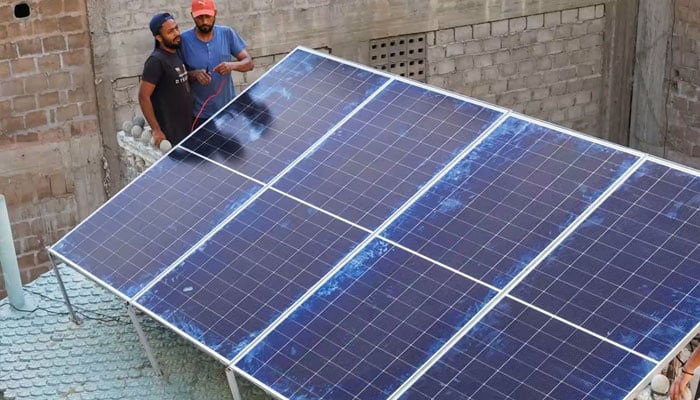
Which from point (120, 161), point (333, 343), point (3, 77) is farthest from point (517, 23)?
point (333, 343)

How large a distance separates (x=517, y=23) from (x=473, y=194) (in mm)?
10342

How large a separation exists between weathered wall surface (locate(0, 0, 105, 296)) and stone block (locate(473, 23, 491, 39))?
5.56 meters

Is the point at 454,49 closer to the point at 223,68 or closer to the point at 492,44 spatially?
the point at 492,44

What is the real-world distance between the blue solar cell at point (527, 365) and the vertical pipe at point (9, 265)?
3.83 meters

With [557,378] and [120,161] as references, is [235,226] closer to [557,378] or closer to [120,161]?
[557,378]

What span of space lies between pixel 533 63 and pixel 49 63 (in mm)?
7141

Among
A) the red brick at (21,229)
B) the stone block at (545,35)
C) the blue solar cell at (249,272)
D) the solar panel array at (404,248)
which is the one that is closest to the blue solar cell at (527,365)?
the solar panel array at (404,248)

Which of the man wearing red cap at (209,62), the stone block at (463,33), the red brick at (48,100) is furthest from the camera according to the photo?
the stone block at (463,33)

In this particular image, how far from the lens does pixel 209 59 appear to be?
452 inches

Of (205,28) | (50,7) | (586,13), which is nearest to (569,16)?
(586,13)

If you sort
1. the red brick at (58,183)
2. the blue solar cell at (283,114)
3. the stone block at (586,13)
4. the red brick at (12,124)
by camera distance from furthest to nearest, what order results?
1. the stone block at (586,13)
2. the red brick at (58,183)
3. the red brick at (12,124)
4. the blue solar cell at (283,114)

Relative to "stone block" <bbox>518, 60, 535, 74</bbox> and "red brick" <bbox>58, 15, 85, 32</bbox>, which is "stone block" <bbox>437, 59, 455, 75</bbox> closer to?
"stone block" <bbox>518, 60, 535, 74</bbox>

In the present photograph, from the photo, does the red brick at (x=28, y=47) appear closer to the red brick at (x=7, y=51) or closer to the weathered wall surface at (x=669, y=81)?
the red brick at (x=7, y=51)

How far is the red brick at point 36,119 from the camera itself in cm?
1491
